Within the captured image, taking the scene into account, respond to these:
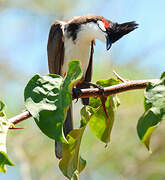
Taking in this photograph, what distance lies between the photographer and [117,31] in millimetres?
3084

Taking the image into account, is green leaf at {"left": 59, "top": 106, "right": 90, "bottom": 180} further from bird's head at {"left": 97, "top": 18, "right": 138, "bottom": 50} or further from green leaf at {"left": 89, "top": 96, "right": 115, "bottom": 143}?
bird's head at {"left": 97, "top": 18, "right": 138, "bottom": 50}

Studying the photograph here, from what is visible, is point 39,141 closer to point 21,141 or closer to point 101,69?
point 21,141

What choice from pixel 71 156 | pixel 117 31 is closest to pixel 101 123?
pixel 71 156

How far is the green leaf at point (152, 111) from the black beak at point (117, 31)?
4.86 ft

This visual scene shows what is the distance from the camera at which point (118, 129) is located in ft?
23.6

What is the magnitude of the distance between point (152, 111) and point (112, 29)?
7.07 feet

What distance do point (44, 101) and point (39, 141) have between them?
20.3 feet

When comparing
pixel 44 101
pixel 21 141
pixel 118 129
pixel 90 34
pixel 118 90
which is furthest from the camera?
pixel 118 129

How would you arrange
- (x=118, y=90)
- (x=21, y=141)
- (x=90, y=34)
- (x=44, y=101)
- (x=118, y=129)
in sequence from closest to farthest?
(x=44, y=101)
(x=118, y=90)
(x=90, y=34)
(x=21, y=141)
(x=118, y=129)

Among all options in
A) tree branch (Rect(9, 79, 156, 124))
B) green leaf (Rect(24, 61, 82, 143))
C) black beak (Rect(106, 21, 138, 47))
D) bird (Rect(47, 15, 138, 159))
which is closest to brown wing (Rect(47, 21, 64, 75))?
bird (Rect(47, 15, 138, 159))

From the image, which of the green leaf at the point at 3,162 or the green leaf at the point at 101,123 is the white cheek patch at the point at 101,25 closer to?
→ the green leaf at the point at 101,123

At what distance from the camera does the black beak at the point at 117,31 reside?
2.75 m

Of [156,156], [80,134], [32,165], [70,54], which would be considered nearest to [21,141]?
[32,165]

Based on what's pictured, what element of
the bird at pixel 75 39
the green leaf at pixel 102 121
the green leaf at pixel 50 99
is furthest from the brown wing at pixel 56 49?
the green leaf at pixel 50 99
